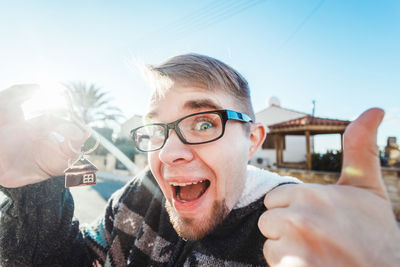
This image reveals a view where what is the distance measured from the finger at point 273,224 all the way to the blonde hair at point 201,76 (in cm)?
86

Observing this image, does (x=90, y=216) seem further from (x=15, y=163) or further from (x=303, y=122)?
(x=303, y=122)

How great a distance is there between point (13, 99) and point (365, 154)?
203cm

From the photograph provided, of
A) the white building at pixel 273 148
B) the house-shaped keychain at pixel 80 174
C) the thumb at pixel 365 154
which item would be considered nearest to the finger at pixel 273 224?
the thumb at pixel 365 154

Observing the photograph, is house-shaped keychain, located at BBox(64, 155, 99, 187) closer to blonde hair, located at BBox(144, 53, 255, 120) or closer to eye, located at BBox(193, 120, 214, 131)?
blonde hair, located at BBox(144, 53, 255, 120)

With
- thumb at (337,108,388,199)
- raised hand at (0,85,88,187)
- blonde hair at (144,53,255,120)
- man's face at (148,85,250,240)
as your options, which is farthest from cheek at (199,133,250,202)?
raised hand at (0,85,88,187)

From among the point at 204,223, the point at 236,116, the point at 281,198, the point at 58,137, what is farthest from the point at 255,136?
the point at 58,137

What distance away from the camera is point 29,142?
1.52 m

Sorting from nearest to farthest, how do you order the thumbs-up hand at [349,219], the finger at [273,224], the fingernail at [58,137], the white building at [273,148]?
the thumbs-up hand at [349,219] < the finger at [273,224] < the fingernail at [58,137] < the white building at [273,148]

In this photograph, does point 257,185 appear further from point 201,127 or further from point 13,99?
point 13,99

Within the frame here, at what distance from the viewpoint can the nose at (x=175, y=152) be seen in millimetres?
1183

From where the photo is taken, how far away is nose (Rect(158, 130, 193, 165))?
118cm

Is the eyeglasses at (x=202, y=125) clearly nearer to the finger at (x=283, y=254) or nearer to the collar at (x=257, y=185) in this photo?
the collar at (x=257, y=185)

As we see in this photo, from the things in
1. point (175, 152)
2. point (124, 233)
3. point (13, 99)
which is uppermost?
point (13, 99)

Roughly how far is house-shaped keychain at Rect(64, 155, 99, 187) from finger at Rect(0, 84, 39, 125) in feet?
1.94
